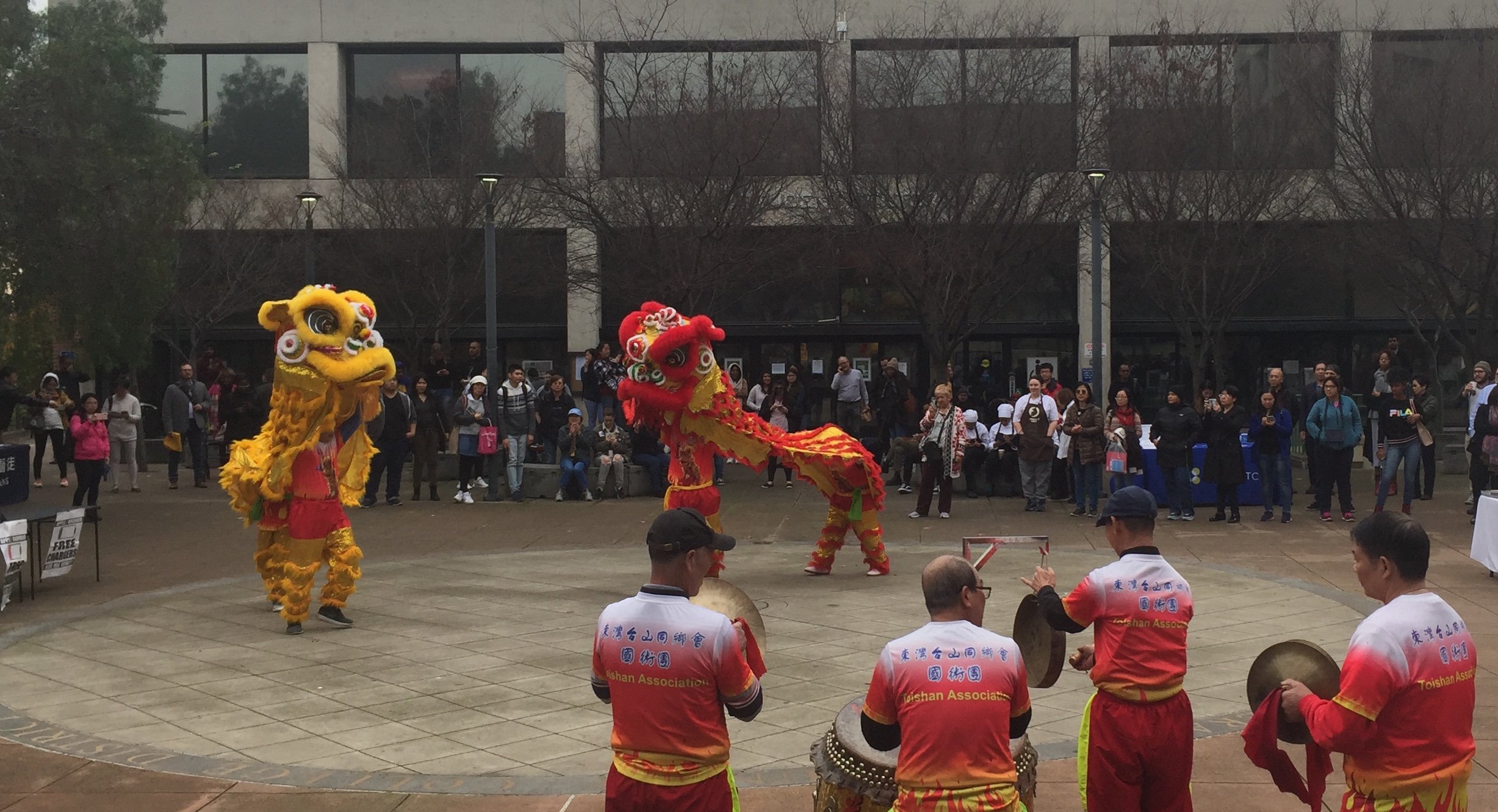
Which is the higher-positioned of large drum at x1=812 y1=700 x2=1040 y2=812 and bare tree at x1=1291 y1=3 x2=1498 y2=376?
bare tree at x1=1291 y1=3 x2=1498 y2=376

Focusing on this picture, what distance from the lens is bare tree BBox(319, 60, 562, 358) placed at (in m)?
24.2

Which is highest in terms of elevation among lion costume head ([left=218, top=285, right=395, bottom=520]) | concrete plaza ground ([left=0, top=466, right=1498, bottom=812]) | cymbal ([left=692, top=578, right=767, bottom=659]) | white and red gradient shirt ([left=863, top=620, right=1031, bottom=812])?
lion costume head ([left=218, top=285, right=395, bottom=520])

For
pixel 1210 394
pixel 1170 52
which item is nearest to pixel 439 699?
pixel 1210 394

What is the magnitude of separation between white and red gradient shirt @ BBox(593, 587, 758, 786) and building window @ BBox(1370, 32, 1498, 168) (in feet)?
62.4

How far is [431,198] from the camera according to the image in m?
24.2

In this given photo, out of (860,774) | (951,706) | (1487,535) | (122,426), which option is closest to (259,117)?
(122,426)

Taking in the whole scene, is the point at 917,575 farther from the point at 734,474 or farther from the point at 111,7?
the point at 111,7

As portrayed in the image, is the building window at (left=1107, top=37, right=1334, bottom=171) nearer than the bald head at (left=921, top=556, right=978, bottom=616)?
No

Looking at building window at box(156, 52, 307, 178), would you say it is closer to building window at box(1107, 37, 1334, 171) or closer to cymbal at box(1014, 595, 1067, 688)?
building window at box(1107, 37, 1334, 171)

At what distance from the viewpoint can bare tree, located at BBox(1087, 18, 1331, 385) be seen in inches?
835

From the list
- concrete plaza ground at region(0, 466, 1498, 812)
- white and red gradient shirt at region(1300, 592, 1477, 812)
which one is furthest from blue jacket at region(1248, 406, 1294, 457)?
white and red gradient shirt at region(1300, 592, 1477, 812)

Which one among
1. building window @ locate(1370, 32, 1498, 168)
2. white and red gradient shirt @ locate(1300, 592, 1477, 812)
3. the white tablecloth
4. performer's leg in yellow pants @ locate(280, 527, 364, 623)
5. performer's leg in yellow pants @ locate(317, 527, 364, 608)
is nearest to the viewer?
white and red gradient shirt @ locate(1300, 592, 1477, 812)

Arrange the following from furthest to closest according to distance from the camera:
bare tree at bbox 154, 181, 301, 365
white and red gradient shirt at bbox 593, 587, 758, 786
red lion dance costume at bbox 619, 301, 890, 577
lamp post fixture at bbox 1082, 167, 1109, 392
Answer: bare tree at bbox 154, 181, 301, 365
lamp post fixture at bbox 1082, 167, 1109, 392
red lion dance costume at bbox 619, 301, 890, 577
white and red gradient shirt at bbox 593, 587, 758, 786

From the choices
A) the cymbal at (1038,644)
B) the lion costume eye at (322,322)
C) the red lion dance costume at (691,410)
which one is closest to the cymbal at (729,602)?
the cymbal at (1038,644)
